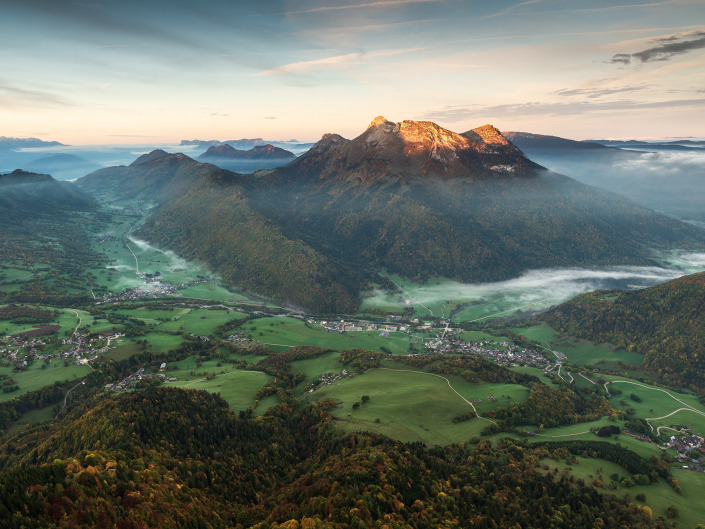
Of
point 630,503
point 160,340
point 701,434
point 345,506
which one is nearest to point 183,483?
point 345,506

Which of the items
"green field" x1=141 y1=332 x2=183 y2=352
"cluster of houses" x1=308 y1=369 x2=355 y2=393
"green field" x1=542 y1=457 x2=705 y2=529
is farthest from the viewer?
"green field" x1=141 y1=332 x2=183 y2=352

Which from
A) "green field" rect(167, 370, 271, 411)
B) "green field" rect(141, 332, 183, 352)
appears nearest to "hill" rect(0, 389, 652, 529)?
"green field" rect(167, 370, 271, 411)

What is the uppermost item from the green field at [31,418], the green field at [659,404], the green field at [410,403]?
the green field at [31,418]

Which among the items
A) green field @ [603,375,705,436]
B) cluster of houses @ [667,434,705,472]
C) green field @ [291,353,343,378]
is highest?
green field @ [291,353,343,378]

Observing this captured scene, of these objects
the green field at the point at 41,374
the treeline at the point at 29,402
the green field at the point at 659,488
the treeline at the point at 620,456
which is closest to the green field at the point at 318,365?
the treeline at the point at 620,456

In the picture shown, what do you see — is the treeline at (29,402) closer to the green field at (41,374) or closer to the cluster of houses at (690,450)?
the green field at (41,374)

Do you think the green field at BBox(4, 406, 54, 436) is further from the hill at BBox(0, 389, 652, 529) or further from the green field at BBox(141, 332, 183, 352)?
the green field at BBox(141, 332, 183, 352)

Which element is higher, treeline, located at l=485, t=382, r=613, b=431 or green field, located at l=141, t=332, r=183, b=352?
green field, located at l=141, t=332, r=183, b=352
